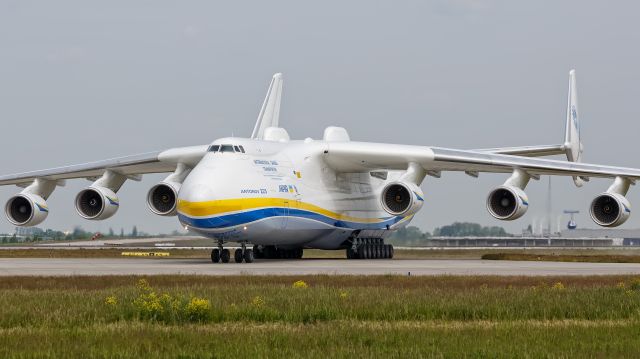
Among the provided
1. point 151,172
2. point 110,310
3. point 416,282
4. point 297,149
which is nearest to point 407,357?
point 110,310

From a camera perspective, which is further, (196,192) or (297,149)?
(297,149)

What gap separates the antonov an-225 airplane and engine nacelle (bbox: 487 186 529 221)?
3 centimetres

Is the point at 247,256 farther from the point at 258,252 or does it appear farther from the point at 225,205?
the point at 258,252

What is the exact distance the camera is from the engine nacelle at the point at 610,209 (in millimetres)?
35312

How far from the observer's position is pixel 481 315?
15258mm

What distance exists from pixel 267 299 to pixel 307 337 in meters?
3.97

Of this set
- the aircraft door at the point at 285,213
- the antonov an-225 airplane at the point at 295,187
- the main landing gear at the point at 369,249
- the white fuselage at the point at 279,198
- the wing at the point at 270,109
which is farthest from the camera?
the wing at the point at 270,109

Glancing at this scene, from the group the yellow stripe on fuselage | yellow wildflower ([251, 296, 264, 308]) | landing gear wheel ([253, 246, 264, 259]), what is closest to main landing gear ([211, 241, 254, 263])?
the yellow stripe on fuselage

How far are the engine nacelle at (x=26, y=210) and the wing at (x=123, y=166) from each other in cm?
117

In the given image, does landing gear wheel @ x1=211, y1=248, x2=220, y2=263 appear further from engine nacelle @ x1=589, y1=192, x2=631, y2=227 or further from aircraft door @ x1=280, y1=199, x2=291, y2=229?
engine nacelle @ x1=589, y1=192, x2=631, y2=227

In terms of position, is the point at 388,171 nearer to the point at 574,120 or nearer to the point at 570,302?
the point at 574,120

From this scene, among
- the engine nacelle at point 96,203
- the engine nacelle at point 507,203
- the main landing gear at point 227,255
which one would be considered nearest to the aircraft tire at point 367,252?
the engine nacelle at point 507,203

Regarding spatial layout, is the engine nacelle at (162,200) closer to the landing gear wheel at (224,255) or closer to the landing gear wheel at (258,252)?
the landing gear wheel at (224,255)

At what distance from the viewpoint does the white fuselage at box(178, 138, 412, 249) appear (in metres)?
31.4
